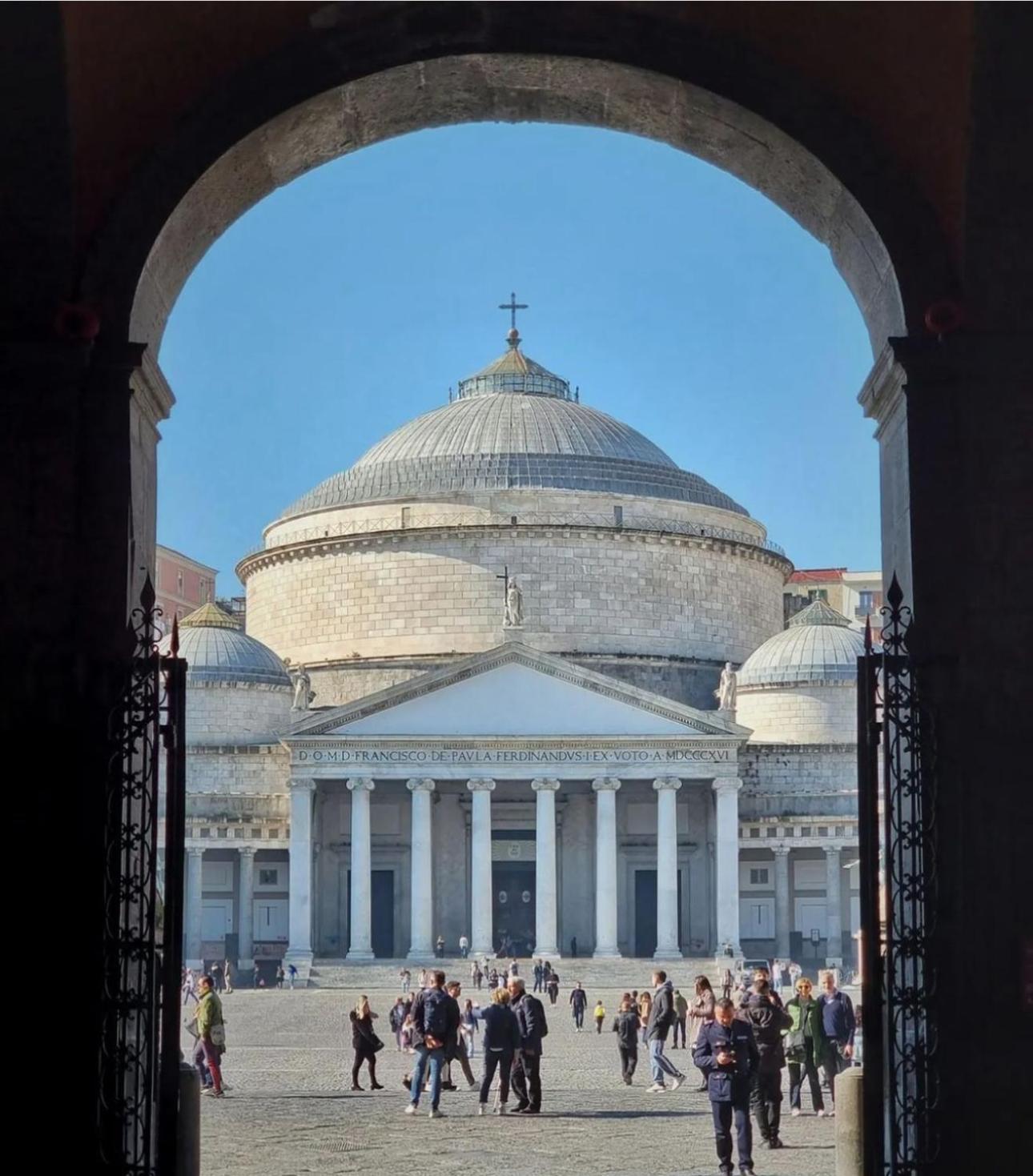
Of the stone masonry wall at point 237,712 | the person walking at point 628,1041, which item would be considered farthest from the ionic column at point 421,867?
the person walking at point 628,1041

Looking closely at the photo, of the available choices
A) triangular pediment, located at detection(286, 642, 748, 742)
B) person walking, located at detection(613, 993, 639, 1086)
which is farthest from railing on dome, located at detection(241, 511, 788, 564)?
person walking, located at detection(613, 993, 639, 1086)

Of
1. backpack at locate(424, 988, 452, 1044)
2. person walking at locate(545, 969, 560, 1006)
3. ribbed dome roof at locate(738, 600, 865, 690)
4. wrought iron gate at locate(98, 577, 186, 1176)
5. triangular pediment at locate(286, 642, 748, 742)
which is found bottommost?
person walking at locate(545, 969, 560, 1006)

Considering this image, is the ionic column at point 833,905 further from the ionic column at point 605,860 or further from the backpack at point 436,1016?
the backpack at point 436,1016

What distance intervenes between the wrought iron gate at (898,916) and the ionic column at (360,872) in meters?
62.4

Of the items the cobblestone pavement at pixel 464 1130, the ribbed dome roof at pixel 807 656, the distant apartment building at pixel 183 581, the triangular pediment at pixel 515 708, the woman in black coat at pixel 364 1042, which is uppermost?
the distant apartment building at pixel 183 581

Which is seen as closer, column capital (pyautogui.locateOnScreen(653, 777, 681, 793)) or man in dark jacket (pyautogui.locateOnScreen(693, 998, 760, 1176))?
man in dark jacket (pyautogui.locateOnScreen(693, 998, 760, 1176))

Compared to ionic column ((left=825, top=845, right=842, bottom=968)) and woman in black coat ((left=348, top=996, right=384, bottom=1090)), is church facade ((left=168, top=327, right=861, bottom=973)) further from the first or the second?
woman in black coat ((left=348, top=996, right=384, bottom=1090))

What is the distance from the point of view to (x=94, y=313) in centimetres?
1206

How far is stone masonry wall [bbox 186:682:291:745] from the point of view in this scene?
281 ft

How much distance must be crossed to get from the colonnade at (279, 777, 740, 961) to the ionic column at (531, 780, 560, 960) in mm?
27

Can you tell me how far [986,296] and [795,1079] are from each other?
12811 millimetres

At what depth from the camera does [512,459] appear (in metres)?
93.1

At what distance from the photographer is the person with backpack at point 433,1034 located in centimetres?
2200

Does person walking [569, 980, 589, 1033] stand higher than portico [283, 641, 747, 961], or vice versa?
portico [283, 641, 747, 961]
